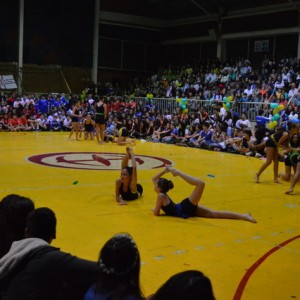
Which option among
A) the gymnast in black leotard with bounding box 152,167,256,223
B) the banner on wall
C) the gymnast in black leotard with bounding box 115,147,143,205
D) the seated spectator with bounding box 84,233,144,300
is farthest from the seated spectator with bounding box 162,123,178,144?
the seated spectator with bounding box 84,233,144,300

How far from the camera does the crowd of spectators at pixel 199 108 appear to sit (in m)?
18.0

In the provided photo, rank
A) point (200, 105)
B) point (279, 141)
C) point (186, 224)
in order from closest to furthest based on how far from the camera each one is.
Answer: point (186, 224) < point (279, 141) < point (200, 105)

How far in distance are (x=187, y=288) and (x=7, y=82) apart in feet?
95.8

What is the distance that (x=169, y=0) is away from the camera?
106 feet

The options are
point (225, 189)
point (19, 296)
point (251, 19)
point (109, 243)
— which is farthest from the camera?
point (251, 19)

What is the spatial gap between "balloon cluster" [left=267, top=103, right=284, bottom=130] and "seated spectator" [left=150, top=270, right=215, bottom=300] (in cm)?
1451

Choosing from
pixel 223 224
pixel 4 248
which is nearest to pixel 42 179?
pixel 223 224

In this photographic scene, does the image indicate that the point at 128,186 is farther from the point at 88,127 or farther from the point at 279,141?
the point at 88,127

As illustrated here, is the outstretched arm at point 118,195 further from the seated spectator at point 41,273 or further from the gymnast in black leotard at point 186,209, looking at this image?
the seated spectator at point 41,273

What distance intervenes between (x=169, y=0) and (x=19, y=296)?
104ft

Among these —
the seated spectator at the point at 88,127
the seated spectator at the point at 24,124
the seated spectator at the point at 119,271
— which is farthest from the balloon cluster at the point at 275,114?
the seated spectator at the point at 119,271

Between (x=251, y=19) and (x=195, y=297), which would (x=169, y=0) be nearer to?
(x=251, y=19)

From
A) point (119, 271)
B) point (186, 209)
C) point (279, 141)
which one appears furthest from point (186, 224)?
point (119, 271)

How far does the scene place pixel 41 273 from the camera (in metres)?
2.57
